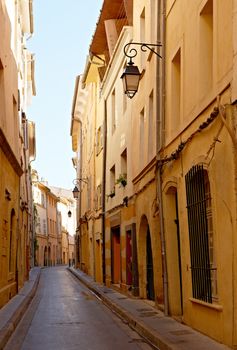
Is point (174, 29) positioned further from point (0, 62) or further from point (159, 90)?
point (0, 62)

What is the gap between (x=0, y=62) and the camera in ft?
46.2

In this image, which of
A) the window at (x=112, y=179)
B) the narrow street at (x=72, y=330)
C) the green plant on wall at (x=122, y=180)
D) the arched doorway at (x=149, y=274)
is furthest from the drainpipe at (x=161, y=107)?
the window at (x=112, y=179)

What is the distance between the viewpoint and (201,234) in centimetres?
983

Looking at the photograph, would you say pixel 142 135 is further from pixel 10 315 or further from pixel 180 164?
pixel 10 315

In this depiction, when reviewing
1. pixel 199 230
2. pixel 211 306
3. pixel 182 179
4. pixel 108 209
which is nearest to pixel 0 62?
pixel 182 179

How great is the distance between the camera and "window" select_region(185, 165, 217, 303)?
31.0ft

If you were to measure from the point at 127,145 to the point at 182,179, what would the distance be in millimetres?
8132

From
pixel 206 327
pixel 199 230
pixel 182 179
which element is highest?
pixel 182 179

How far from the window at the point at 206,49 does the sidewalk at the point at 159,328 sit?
3935mm

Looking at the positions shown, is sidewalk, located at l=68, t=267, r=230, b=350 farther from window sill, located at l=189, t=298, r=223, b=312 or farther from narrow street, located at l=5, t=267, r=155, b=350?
window sill, located at l=189, t=298, r=223, b=312

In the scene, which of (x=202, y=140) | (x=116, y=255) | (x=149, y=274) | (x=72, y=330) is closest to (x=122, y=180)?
(x=116, y=255)

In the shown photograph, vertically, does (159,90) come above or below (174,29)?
below

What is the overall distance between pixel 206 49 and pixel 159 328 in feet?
16.0

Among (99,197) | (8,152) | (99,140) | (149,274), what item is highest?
(99,140)
